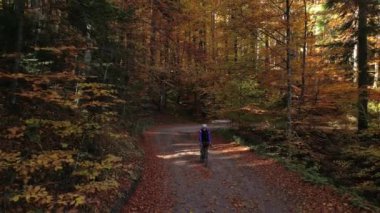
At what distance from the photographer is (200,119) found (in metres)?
36.7

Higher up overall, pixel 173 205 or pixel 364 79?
pixel 364 79

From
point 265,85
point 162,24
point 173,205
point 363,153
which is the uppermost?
point 162,24

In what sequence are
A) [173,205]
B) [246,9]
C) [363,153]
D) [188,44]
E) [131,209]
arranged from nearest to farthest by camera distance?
[131,209] → [173,205] → [363,153] → [246,9] → [188,44]

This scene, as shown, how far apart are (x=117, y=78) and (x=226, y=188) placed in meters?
7.03

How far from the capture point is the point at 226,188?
37.8 ft

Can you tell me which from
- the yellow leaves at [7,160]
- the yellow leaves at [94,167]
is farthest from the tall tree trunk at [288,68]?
the yellow leaves at [7,160]

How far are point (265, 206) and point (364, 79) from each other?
11.3 m

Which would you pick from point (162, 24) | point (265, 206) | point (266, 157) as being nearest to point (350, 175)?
point (266, 157)

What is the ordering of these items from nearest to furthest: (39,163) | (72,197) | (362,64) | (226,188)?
(39,163) → (72,197) → (226,188) → (362,64)

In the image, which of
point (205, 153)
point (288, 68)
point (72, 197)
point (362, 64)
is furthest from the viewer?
point (362, 64)

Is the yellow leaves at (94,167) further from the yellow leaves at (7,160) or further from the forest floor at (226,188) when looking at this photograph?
the forest floor at (226,188)

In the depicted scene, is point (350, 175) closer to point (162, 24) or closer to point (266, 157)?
point (266, 157)

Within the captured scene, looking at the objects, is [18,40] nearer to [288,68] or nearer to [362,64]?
[288,68]

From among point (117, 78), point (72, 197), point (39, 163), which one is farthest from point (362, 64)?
point (39, 163)
